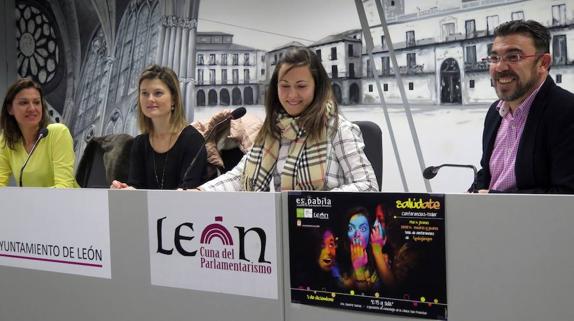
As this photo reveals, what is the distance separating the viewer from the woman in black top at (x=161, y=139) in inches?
85.2

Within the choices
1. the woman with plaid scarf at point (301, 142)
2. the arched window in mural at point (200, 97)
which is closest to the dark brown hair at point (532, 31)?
the woman with plaid scarf at point (301, 142)

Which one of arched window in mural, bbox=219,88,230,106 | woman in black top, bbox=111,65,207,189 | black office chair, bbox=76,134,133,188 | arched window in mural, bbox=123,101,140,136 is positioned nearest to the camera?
woman in black top, bbox=111,65,207,189

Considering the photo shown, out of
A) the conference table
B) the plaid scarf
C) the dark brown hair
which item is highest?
the dark brown hair

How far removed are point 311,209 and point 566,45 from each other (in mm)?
1986

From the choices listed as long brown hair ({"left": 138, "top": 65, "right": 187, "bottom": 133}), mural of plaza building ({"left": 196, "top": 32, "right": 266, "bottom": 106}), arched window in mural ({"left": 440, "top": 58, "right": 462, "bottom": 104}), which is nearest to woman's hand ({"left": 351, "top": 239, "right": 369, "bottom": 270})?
long brown hair ({"left": 138, "top": 65, "right": 187, "bottom": 133})

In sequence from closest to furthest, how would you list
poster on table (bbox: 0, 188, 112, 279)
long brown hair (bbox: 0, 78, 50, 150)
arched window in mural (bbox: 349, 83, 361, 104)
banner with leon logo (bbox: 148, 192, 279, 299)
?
1. banner with leon logo (bbox: 148, 192, 279, 299)
2. poster on table (bbox: 0, 188, 112, 279)
3. long brown hair (bbox: 0, 78, 50, 150)
4. arched window in mural (bbox: 349, 83, 361, 104)

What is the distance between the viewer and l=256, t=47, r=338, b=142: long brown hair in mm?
1764

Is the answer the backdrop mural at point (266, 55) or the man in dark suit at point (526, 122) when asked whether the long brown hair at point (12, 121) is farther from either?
the man in dark suit at point (526, 122)

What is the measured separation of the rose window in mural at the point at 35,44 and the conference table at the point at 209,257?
11.1 feet

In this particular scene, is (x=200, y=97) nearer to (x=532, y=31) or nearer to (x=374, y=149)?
(x=374, y=149)

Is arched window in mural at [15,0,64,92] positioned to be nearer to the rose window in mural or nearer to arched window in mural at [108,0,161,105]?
the rose window in mural

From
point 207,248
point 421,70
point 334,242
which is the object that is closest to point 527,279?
point 334,242

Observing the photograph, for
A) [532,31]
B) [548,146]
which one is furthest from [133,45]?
[548,146]

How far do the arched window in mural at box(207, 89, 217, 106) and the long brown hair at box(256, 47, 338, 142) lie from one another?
193 centimetres
